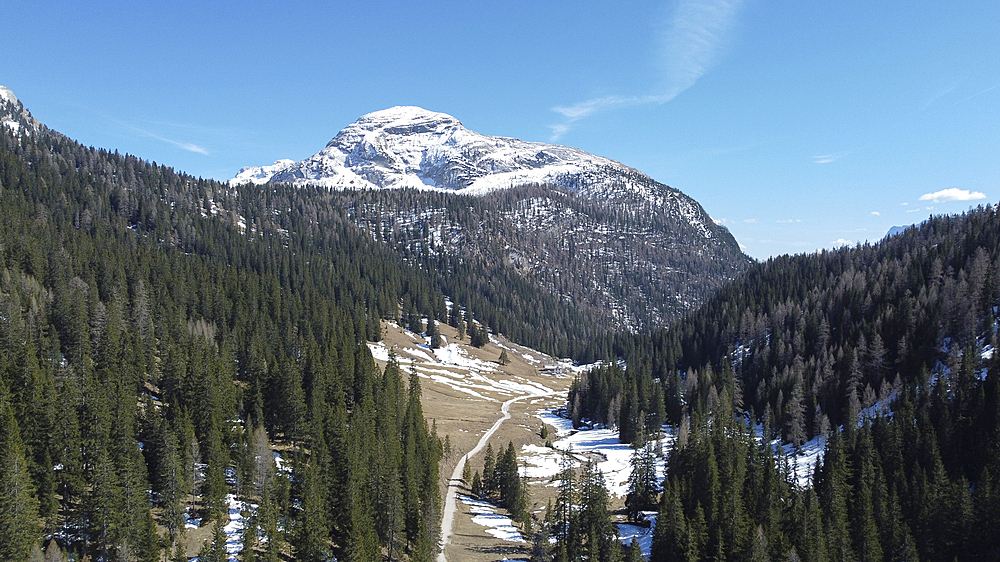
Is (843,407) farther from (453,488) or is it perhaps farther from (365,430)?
(365,430)

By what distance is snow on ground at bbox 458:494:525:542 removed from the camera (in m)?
65.4

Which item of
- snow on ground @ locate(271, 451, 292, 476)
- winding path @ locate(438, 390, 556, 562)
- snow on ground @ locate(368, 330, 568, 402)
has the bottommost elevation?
winding path @ locate(438, 390, 556, 562)

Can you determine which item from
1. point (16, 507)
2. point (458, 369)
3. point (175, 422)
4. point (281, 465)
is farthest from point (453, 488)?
point (458, 369)

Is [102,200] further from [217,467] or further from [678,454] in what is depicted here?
[678,454]

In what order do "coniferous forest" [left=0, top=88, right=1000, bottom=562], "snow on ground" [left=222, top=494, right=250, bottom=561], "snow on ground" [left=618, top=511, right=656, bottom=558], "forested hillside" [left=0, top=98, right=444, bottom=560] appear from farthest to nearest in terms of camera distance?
"snow on ground" [left=618, top=511, right=656, bottom=558], "coniferous forest" [left=0, top=88, right=1000, bottom=562], "snow on ground" [left=222, top=494, right=250, bottom=561], "forested hillside" [left=0, top=98, right=444, bottom=560]

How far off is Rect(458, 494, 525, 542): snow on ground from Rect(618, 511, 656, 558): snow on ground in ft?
40.0

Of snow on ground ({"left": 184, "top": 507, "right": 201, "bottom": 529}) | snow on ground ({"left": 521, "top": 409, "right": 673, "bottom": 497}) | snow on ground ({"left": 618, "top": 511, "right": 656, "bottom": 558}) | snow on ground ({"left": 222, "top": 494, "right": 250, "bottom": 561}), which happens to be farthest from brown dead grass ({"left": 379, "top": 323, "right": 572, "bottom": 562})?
snow on ground ({"left": 184, "top": 507, "right": 201, "bottom": 529})

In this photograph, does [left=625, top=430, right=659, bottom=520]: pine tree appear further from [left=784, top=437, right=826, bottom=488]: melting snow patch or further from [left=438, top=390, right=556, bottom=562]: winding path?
[left=784, top=437, right=826, bottom=488]: melting snow patch

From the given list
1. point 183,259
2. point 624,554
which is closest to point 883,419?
point 624,554

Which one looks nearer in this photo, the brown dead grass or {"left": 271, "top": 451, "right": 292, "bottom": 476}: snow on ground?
the brown dead grass

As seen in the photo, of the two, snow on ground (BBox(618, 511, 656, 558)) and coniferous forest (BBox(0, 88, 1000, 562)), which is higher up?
coniferous forest (BBox(0, 88, 1000, 562))

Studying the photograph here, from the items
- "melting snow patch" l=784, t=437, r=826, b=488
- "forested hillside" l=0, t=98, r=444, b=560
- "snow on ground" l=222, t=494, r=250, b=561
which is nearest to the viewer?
"forested hillside" l=0, t=98, r=444, b=560

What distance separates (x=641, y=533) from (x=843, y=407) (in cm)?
5994

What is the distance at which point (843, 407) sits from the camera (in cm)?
10619
